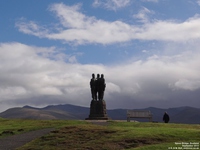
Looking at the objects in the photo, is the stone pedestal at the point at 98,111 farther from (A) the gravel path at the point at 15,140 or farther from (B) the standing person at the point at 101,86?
(A) the gravel path at the point at 15,140

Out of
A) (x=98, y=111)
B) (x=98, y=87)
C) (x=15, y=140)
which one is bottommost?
(x=15, y=140)

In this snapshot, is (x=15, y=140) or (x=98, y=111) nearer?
(x=15, y=140)

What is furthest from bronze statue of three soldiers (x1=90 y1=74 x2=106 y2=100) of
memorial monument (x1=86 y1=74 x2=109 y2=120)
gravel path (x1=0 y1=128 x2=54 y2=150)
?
gravel path (x1=0 y1=128 x2=54 y2=150)

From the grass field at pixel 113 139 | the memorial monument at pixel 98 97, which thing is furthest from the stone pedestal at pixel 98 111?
the grass field at pixel 113 139

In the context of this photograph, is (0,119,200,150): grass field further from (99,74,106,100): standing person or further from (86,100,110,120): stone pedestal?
(99,74,106,100): standing person

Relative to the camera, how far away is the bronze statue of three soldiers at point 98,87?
165 ft

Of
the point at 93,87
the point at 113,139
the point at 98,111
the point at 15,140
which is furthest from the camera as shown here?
the point at 93,87

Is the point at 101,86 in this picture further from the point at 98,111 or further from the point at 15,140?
the point at 15,140

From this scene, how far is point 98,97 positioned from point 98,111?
299 cm

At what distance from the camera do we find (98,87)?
50438 millimetres

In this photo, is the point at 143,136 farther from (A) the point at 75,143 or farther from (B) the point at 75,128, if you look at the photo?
(B) the point at 75,128

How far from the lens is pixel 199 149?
Answer: 19797mm

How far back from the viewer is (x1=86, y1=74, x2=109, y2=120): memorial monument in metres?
48.1

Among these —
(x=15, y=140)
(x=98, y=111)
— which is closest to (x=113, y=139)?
(x=15, y=140)
